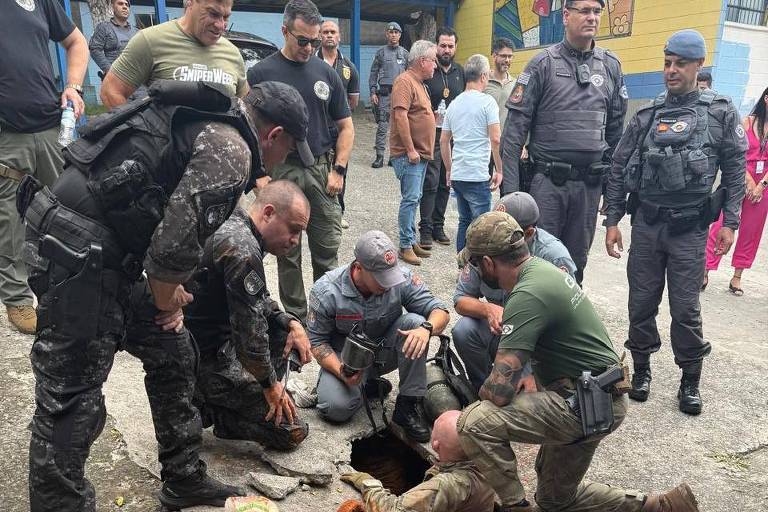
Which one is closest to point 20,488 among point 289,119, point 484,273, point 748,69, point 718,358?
point 289,119

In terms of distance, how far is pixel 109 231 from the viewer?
1.82m

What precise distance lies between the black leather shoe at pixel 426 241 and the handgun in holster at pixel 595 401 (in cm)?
369

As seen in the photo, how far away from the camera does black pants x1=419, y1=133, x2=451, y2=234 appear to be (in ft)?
19.2

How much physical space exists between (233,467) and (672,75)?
305 cm

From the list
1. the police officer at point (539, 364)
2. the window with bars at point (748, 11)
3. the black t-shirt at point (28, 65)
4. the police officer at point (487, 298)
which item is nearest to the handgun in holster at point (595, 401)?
the police officer at point (539, 364)

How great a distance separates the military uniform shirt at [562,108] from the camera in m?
3.68

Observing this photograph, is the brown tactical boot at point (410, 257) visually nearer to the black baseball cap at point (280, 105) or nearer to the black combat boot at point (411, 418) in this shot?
the black combat boot at point (411, 418)

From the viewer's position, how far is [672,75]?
3299 millimetres

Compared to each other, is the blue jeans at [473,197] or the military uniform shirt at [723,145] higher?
the military uniform shirt at [723,145]

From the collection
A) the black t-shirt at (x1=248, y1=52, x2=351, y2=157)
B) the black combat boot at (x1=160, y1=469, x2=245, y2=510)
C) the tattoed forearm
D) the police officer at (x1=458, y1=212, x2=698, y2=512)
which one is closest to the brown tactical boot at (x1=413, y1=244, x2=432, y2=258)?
the black t-shirt at (x1=248, y1=52, x2=351, y2=157)

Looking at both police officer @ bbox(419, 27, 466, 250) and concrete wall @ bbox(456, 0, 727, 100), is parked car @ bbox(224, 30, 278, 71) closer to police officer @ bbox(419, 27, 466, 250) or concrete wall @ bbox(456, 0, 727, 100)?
police officer @ bbox(419, 27, 466, 250)

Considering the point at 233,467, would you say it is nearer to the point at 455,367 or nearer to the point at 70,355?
the point at 70,355

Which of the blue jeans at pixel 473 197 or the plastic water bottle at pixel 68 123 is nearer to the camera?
the plastic water bottle at pixel 68 123

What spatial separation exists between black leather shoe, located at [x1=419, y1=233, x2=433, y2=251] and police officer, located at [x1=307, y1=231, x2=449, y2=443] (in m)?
2.74
